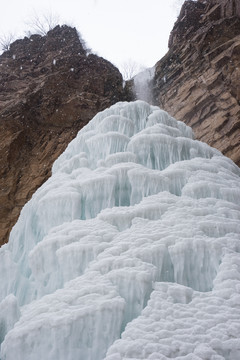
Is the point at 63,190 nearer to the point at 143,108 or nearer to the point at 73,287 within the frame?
the point at 73,287

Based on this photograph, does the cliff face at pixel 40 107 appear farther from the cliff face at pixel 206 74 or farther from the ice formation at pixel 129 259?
the ice formation at pixel 129 259

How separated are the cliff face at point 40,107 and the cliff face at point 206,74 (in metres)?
2.41

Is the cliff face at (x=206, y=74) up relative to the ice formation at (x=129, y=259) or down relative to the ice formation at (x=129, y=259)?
up

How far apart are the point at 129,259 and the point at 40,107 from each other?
32.4 feet

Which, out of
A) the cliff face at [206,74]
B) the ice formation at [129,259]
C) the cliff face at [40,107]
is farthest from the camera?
the cliff face at [40,107]

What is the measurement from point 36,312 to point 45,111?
390 inches

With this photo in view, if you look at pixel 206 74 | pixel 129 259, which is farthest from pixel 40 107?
pixel 129 259

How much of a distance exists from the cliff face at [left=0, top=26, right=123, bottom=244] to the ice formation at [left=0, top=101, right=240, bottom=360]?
17.2ft

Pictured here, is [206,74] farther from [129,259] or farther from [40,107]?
[129,259]

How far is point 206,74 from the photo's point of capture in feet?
39.2

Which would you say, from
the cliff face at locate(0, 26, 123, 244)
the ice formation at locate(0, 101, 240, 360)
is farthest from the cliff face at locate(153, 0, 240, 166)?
the ice formation at locate(0, 101, 240, 360)

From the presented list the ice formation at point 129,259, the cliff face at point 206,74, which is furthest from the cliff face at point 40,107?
the ice formation at point 129,259

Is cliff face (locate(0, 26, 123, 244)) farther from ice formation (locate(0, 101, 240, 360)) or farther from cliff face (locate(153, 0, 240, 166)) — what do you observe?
ice formation (locate(0, 101, 240, 360))

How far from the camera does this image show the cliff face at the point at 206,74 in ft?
35.2
